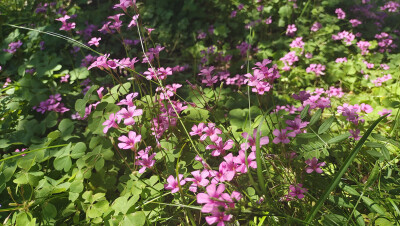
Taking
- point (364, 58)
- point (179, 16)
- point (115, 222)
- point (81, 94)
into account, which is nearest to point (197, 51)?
point (179, 16)

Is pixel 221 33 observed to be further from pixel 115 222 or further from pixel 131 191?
pixel 115 222

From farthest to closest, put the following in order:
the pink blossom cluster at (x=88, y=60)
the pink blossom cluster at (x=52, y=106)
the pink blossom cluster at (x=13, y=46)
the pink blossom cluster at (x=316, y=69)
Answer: the pink blossom cluster at (x=13, y=46)
the pink blossom cluster at (x=316, y=69)
the pink blossom cluster at (x=88, y=60)
the pink blossom cluster at (x=52, y=106)

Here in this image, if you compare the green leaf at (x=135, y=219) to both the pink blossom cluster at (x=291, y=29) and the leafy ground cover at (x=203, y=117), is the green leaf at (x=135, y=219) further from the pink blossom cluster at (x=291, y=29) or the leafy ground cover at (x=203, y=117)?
the pink blossom cluster at (x=291, y=29)

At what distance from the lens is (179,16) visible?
377 centimetres

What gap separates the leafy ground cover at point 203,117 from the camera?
1317mm

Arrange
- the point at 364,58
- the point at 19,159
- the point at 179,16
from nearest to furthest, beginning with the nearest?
the point at 19,159 → the point at 364,58 → the point at 179,16

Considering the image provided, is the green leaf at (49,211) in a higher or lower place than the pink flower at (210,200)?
lower

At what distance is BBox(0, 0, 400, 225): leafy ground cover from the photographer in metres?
1.32

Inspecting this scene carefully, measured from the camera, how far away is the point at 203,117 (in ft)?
5.99

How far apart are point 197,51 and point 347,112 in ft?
7.30

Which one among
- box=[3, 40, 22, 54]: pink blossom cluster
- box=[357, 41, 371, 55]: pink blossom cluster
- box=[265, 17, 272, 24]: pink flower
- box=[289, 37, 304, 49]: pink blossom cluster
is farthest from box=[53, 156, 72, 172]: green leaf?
box=[357, 41, 371, 55]: pink blossom cluster

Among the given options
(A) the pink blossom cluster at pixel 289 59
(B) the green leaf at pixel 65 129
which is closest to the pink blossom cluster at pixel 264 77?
(B) the green leaf at pixel 65 129

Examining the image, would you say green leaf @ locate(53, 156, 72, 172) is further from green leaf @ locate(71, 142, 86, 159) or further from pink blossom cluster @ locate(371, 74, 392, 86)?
pink blossom cluster @ locate(371, 74, 392, 86)

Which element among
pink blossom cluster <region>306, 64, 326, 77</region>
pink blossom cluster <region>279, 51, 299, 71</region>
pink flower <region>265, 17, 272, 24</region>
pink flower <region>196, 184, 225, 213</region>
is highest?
pink flower <region>265, 17, 272, 24</region>
